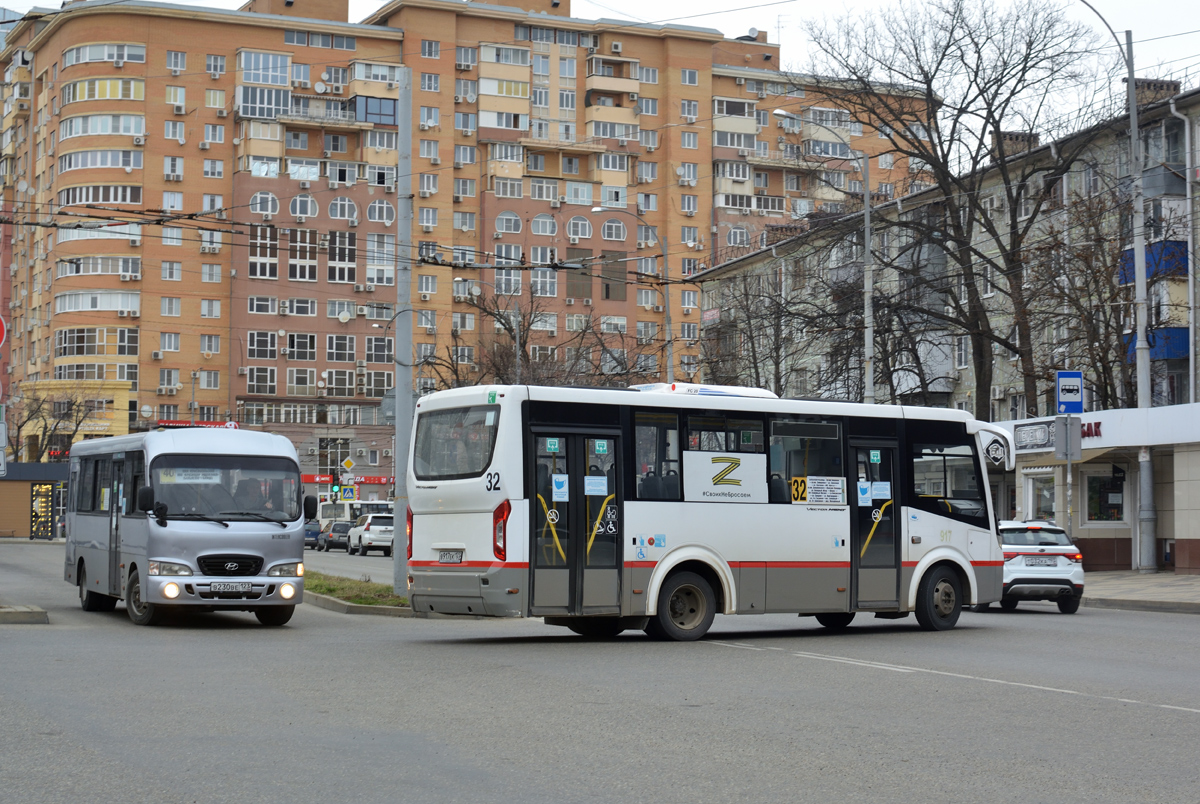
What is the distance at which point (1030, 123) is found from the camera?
131 feet

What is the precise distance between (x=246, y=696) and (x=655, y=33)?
101086 mm

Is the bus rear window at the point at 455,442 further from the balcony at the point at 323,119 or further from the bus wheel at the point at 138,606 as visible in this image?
the balcony at the point at 323,119

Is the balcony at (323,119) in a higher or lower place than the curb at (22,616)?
higher

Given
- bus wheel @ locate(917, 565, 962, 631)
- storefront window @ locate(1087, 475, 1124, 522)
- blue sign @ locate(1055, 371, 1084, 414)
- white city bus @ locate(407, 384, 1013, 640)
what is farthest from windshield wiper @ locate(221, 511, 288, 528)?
storefront window @ locate(1087, 475, 1124, 522)

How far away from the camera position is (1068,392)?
30922mm

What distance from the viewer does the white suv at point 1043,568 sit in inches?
981

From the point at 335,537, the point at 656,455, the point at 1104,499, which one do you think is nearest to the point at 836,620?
the point at 656,455

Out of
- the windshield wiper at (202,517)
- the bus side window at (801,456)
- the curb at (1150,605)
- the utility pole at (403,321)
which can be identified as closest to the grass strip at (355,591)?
the utility pole at (403,321)

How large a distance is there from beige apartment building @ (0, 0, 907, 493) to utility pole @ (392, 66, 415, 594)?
6549 cm

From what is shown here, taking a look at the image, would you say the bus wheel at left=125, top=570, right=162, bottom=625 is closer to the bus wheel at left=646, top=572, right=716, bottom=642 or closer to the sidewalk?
the bus wheel at left=646, top=572, right=716, bottom=642

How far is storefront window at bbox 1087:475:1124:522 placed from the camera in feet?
120

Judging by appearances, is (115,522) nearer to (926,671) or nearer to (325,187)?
(926,671)

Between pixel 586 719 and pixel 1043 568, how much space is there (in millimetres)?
16589

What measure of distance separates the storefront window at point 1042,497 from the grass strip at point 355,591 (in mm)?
18694
